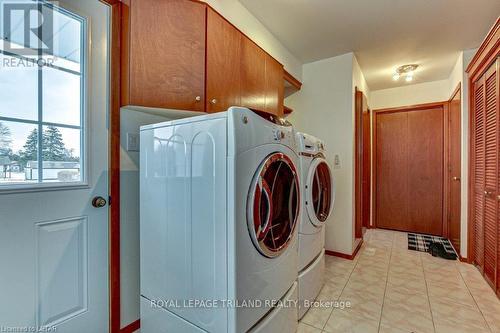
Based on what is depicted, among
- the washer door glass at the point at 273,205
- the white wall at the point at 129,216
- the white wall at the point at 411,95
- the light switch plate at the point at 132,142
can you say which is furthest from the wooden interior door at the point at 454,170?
the light switch plate at the point at 132,142

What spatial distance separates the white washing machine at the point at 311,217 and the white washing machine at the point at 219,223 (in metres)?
0.25

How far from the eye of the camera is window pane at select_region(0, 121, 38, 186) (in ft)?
3.53

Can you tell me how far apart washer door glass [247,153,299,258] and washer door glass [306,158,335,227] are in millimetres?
326

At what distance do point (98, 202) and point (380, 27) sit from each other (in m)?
2.73

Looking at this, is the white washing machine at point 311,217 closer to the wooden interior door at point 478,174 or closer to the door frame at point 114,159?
the door frame at point 114,159

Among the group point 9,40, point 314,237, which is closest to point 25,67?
point 9,40

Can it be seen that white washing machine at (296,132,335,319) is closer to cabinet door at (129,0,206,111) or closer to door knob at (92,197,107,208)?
cabinet door at (129,0,206,111)

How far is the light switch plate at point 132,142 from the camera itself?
1505 millimetres

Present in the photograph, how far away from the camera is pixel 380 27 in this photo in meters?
2.25

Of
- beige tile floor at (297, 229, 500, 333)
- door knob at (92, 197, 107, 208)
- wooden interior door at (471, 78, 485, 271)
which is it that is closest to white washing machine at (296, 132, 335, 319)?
beige tile floor at (297, 229, 500, 333)

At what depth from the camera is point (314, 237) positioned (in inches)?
73.2

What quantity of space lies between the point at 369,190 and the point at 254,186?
3.58m

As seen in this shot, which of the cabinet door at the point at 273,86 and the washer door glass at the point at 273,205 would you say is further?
the cabinet door at the point at 273,86

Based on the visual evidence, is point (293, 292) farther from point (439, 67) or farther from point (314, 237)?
point (439, 67)
